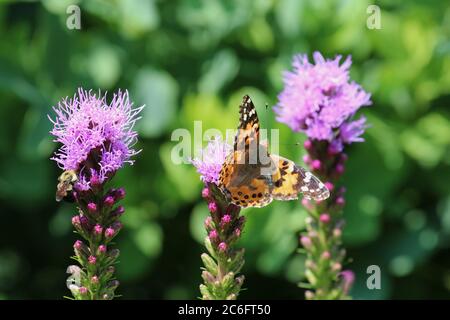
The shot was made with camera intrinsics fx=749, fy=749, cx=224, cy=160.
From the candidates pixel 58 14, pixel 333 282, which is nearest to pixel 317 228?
pixel 333 282

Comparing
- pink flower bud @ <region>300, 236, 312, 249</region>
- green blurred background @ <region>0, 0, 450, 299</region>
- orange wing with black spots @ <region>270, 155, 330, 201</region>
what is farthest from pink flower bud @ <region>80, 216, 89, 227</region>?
green blurred background @ <region>0, 0, 450, 299</region>

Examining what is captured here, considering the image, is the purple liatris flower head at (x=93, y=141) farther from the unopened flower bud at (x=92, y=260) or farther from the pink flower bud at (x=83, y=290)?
the pink flower bud at (x=83, y=290)

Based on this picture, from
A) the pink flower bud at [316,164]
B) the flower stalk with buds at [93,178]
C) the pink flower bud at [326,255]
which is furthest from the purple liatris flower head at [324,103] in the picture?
the flower stalk with buds at [93,178]

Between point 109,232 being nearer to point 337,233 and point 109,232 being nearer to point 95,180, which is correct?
point 95,180

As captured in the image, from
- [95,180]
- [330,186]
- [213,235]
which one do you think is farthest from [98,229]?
[330,186]

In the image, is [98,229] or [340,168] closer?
[98,229]

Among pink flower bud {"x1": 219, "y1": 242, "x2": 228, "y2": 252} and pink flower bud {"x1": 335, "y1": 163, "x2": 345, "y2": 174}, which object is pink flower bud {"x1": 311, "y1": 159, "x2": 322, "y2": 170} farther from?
pink flower bud {"x1": 219, "y1": 242, "x2": 228, "y2": 252}
